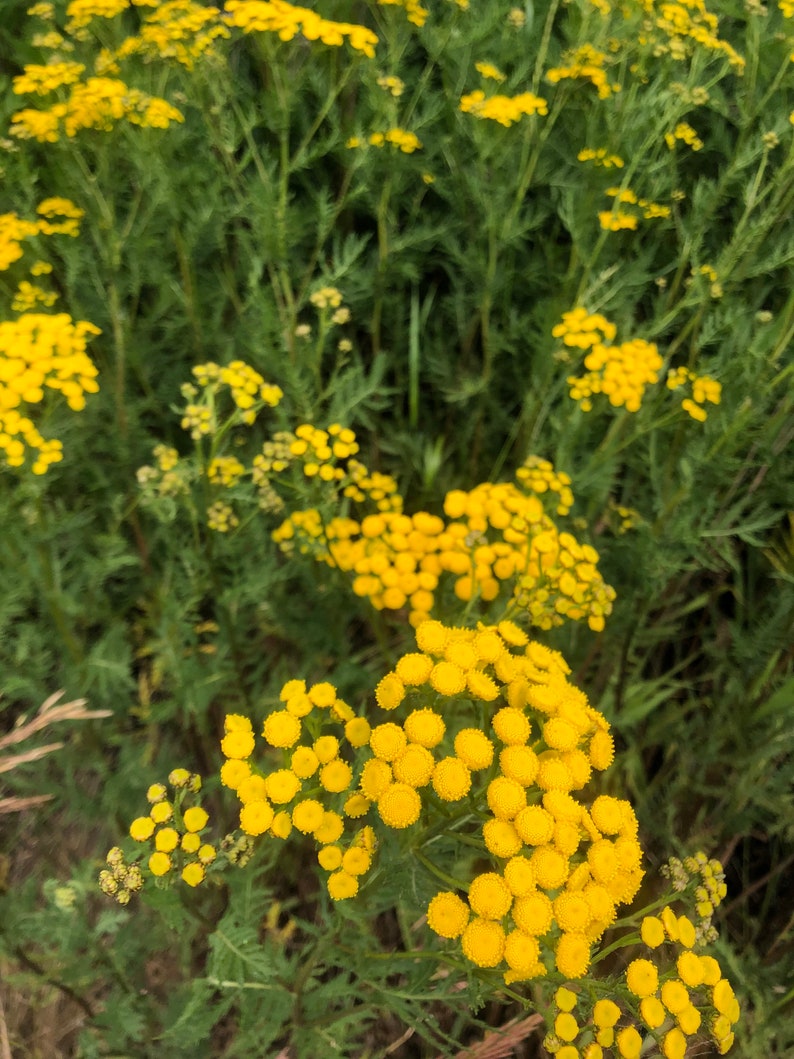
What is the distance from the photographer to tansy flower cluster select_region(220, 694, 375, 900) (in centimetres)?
135

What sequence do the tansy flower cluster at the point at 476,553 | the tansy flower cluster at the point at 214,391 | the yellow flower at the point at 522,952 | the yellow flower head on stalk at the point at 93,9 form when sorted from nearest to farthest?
the yellow flower at the point at 522,952, the tansy flower cluster at the point at 214,391, the tansy flower cluster at the point at 476,553, the yellow flower head on stalk at the point at 93,9

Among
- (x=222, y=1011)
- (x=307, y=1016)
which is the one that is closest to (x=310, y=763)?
(x=222, y=1011)

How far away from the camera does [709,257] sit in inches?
117

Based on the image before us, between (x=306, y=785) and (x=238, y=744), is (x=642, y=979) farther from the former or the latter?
(x=238, y=744)

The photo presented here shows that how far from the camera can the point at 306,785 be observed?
4.83 feet

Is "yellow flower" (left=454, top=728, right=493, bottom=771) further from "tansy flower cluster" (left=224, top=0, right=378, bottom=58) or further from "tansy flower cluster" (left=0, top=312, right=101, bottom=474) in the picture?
"tansy flower cluster" (left=224, top=0, right=378, bottom=58)

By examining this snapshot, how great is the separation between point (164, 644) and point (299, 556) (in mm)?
503

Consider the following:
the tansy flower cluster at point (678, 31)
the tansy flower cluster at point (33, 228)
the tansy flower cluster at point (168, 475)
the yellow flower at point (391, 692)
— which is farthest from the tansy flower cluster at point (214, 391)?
the tansy flower cluster at point (678, 31)

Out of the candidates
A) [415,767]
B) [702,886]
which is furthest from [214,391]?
[702,886]

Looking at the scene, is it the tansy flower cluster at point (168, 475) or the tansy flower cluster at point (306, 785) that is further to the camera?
the tansy flower cluster at point (168, 475)

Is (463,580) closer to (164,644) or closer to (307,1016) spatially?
(164,644)

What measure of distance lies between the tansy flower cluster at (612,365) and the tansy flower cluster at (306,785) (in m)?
1.30

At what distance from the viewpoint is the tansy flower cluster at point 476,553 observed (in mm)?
2031

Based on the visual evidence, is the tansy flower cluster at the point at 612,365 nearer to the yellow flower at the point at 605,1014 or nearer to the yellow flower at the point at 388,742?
the yellow flower at the point at 388,742
